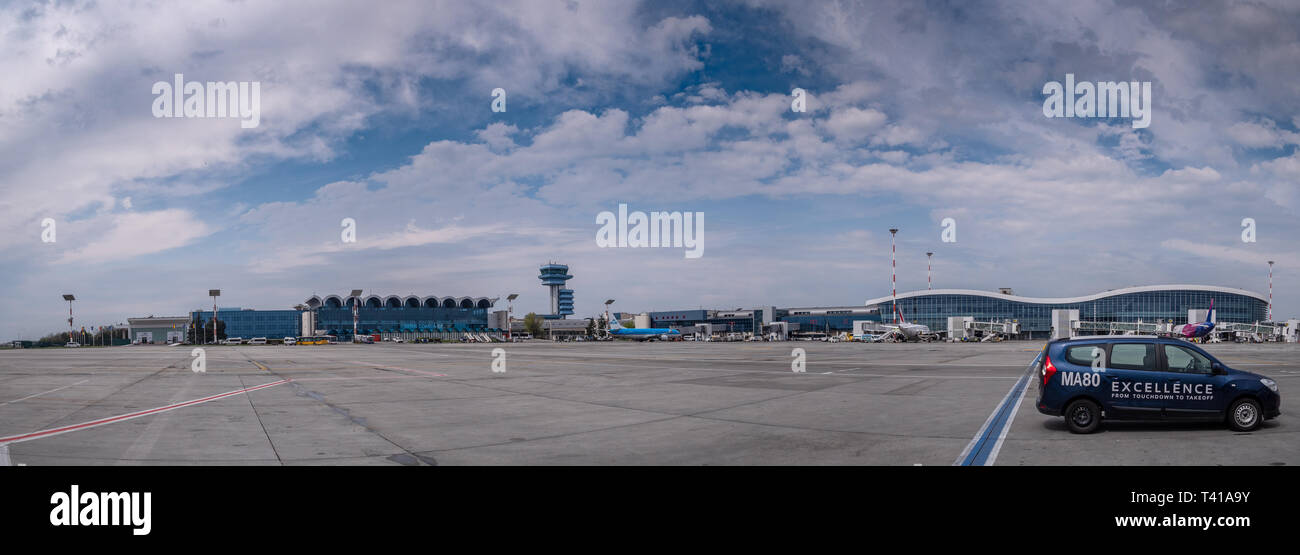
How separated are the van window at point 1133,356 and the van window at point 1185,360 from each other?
0.24 m

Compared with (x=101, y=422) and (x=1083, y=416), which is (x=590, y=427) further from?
(x=101, y=422)

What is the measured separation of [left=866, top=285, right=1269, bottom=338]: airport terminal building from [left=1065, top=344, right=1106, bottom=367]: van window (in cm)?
13018

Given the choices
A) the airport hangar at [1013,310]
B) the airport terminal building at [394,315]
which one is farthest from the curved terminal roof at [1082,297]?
the airport terminal building at [394,315]

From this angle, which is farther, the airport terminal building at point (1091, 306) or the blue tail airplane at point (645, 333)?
the airport terminal building at point (1091, 306)

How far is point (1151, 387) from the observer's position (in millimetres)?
10562

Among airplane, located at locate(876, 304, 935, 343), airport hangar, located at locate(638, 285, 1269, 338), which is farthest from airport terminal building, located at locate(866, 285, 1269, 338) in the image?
airplane, located at locate(876, 304, 935, 343)

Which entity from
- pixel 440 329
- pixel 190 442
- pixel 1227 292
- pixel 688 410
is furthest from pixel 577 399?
pixel 440 329

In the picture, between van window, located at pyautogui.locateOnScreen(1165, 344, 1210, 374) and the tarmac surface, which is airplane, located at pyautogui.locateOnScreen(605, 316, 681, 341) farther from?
van window, located at pyautogui.locateOnScreen(1165, 344, 1210, 374)

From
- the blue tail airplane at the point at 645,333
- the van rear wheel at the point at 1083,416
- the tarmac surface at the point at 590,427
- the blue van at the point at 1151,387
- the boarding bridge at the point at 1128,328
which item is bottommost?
the blue tail airplane at the point at 645,333

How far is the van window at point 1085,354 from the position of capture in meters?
10.9

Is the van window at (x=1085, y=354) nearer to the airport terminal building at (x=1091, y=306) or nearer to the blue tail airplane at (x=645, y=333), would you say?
the blue tail airplane at (x=645, y=333)

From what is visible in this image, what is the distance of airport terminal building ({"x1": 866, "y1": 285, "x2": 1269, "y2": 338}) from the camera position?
127812 millimetres
